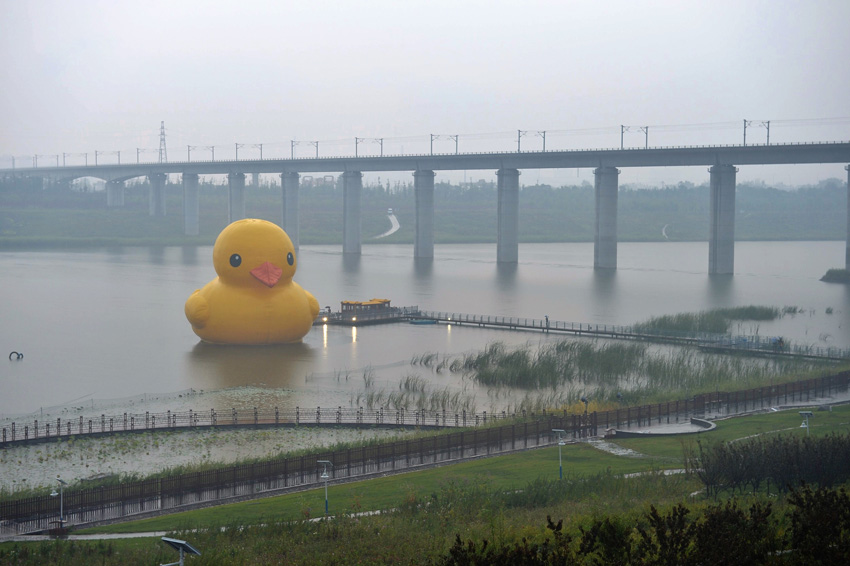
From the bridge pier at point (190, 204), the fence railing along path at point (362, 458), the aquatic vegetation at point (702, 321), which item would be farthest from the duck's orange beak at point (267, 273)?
the bridge pier at point (190, 204)

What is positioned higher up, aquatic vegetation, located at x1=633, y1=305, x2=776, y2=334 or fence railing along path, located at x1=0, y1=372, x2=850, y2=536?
aquatic vegetation, located at x1=633, y1=305, x2=776, y2=334

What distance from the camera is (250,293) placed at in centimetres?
3666

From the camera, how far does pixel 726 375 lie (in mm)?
33125

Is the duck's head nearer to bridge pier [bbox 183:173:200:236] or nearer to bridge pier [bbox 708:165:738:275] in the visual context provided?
bridge pier [bbox 708:165:738:275]

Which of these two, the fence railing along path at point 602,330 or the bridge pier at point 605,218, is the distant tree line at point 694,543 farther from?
the bridge pier at point 605,218

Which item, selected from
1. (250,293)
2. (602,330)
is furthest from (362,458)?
(602,330)

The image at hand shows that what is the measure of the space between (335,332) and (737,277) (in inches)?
1756

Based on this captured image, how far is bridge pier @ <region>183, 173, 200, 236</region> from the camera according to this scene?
412 feet

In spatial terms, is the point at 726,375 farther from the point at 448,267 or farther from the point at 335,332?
the point at 448,267

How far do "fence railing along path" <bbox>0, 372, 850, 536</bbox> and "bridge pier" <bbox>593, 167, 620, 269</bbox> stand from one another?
57.0m

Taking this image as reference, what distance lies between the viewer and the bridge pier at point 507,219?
93.8 m

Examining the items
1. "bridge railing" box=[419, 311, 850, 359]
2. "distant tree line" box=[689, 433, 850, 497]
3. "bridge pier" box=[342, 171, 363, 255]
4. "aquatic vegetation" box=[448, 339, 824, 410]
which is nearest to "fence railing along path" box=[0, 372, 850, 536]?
"aquatic vegetation" box=[448, 339, 824, 410]

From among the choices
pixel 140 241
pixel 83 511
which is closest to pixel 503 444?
pixel 83 511

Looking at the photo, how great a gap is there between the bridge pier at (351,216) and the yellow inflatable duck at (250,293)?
67.1 m
